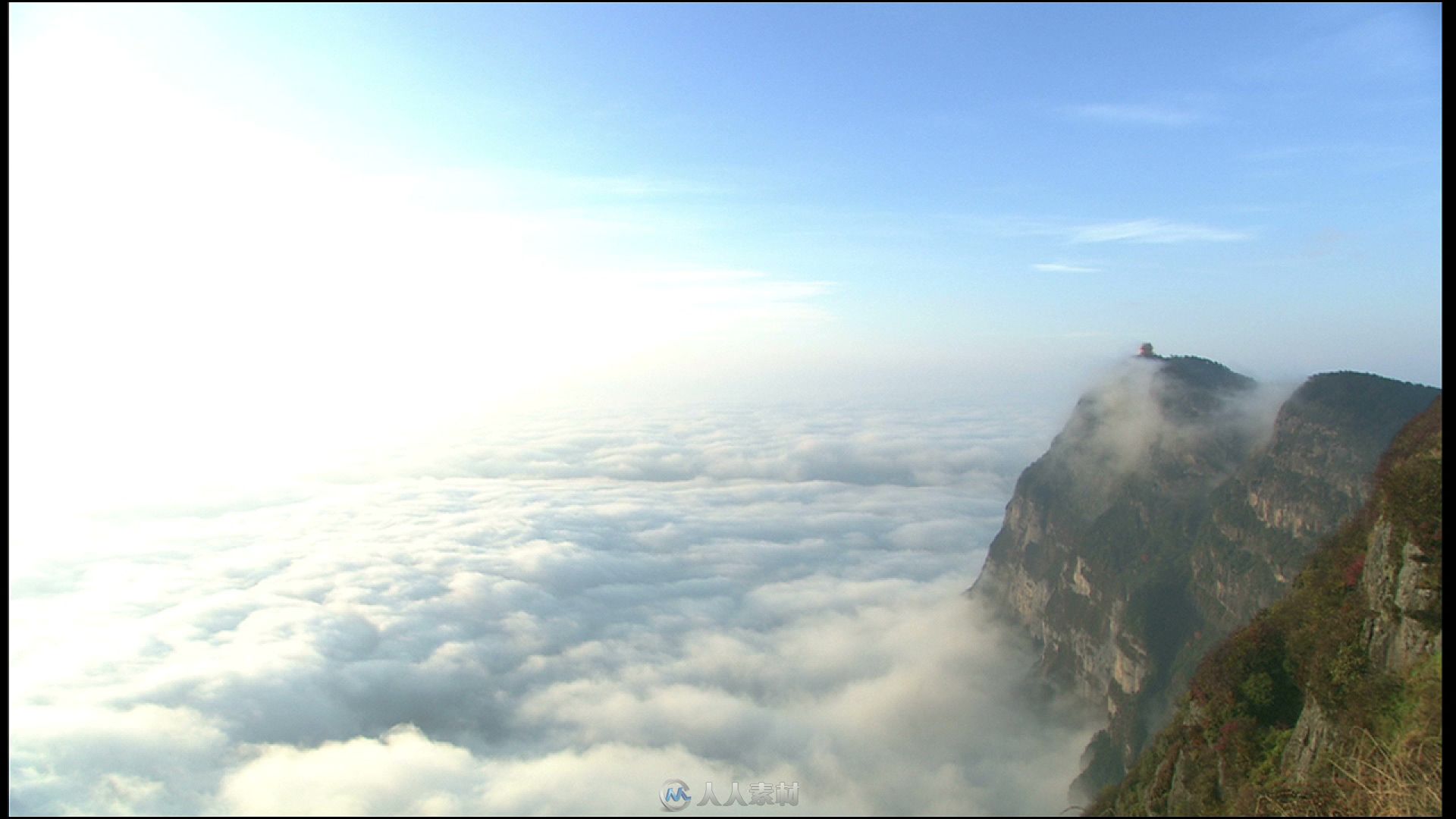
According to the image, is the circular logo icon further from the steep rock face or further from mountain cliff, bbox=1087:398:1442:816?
the steep rock face

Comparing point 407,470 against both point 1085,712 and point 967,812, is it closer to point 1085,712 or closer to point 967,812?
point 1085,712

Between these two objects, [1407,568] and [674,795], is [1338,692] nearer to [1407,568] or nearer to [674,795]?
[1407,568]

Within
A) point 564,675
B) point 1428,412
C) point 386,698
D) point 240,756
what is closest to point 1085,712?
point 1428,412

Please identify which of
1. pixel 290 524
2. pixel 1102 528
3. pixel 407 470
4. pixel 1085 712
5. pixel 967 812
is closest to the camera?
pixel 967 812

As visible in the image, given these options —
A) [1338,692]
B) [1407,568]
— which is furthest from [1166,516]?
Result: [1338,692]

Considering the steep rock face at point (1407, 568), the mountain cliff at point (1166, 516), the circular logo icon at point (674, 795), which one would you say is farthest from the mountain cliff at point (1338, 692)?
the mountain cliff at point (1166, 516)

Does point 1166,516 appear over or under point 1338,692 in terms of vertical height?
under
